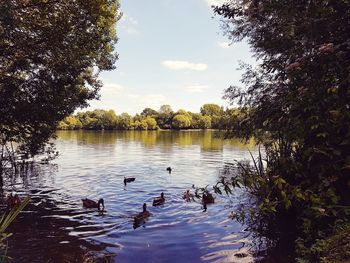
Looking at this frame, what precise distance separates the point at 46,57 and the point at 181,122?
144623 millimetres

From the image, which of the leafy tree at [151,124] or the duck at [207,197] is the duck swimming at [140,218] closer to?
the duck at [207,197]

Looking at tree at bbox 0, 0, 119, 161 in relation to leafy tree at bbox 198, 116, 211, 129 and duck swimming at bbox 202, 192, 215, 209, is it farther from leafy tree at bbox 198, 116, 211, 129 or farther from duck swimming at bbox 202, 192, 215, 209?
leafy tree at bbox 198, 116, 211, 129

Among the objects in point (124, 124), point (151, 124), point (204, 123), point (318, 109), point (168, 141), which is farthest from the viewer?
point (204, 123)

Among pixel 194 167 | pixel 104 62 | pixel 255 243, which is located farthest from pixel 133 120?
pixel 255 243

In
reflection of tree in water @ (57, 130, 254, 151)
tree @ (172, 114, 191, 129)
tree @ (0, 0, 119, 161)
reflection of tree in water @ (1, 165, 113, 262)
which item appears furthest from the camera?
tree @ (172, 114, 191, 129)

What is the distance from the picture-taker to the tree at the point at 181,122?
162000 millimetres

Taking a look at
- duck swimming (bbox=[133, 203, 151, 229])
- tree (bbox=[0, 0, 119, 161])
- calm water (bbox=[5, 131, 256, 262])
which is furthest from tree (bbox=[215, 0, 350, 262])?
tree (bbox=[0, 0, 119, 161])

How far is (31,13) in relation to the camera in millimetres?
15070

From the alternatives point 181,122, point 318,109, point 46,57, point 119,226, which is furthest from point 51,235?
point 181,122

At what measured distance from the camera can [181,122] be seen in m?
161

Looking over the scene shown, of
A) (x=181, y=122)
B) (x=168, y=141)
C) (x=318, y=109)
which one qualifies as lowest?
(x=168, y=141)

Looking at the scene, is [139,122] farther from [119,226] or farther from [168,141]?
[119,226]

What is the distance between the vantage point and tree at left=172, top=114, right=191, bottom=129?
16200cm

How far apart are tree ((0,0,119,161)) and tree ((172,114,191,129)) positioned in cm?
14094
